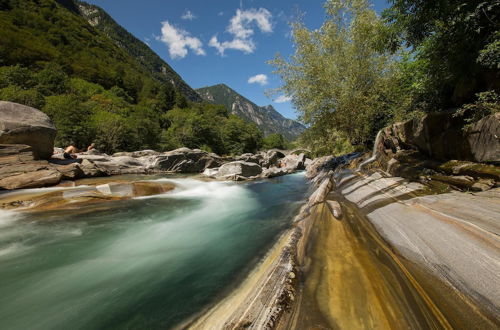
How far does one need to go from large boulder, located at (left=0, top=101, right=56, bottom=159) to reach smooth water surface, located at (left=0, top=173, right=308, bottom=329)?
780cm

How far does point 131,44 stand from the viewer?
154 meters

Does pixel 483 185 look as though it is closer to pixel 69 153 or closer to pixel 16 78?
pixel 69 153

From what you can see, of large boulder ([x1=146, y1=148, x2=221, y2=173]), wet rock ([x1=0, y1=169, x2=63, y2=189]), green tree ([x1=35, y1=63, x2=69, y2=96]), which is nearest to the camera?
wet rock ([x1=0, y1=169, x2=63, y2=189])

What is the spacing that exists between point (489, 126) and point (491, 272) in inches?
153

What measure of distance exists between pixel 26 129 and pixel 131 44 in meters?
187

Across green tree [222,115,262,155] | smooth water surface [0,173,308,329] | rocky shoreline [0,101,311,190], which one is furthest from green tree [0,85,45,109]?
green tree [222,115,262,155]

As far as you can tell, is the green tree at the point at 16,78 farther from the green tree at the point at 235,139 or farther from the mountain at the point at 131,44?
the mountain at the point at 131,44

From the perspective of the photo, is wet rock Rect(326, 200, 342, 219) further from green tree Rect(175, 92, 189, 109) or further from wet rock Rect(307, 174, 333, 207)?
green tree Rect(175, 92, 189, 109)

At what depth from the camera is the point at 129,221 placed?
22.9ft

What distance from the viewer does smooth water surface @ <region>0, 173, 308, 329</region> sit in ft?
9.84

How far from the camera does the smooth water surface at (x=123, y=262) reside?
3000mm

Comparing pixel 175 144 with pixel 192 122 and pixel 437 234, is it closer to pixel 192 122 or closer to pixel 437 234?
pixel 192 122

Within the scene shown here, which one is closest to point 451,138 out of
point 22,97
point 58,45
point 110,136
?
point 110,136

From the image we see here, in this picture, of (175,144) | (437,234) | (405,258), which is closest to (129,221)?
(405,258)
